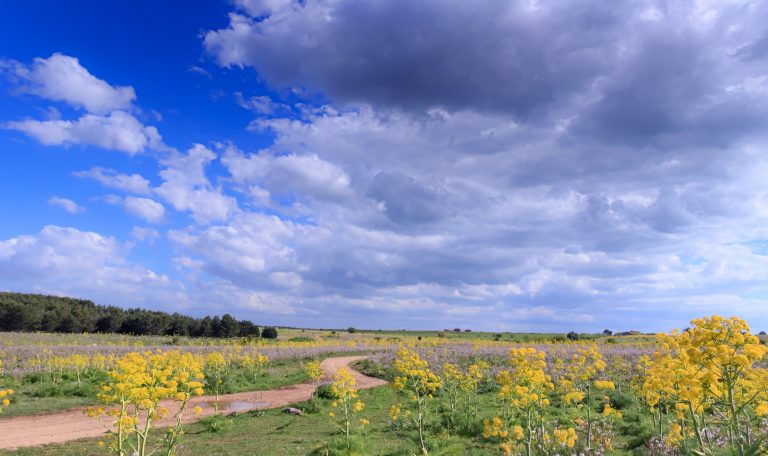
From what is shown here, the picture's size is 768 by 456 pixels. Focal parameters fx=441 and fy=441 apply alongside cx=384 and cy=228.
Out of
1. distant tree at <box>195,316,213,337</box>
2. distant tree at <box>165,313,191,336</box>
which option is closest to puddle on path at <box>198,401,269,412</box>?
distant tree at <box>195,316,213,337</box>

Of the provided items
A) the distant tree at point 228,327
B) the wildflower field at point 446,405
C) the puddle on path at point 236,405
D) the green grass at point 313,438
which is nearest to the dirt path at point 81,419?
the puddle on path at point 236,405

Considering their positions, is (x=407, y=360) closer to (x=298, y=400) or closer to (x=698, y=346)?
(x=698, y=346)

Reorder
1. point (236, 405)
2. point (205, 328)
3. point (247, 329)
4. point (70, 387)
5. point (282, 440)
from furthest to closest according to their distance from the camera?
point (247, 329) → point (205, 328) → point (70, 387) → point (236, 405) → point (282, 440)

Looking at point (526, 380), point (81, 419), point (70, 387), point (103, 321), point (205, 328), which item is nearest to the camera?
point (526, 380)

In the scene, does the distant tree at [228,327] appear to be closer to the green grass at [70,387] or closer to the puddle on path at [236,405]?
the green grass at [70,387]

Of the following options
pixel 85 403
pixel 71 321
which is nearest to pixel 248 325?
pixel 71 321

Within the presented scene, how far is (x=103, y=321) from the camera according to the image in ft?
309

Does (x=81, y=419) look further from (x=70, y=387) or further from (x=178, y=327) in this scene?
(x=178, y=327)

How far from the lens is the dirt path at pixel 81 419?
16.2 meters

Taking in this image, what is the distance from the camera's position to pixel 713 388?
18.5ft

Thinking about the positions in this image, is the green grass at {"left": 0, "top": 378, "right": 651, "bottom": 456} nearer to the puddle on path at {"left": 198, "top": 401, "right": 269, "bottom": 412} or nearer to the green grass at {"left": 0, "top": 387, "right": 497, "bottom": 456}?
the green grass at {"left": 0, "top": 387, "right": 497, "bottom": 456}

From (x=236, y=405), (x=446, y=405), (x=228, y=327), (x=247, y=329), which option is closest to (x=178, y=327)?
(x=228, y=327)

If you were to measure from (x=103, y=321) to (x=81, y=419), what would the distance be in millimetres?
88419

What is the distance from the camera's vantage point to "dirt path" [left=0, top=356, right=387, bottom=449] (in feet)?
53.0
